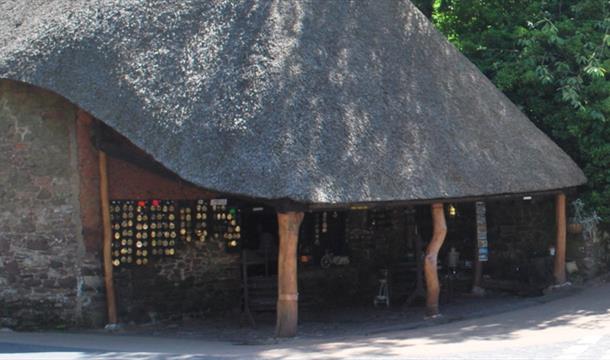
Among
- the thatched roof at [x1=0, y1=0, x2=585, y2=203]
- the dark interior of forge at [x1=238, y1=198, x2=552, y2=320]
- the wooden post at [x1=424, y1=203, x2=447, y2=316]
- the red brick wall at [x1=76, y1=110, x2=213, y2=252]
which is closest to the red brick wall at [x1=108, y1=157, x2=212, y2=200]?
the red brick wall at [x1=76, y1=110, x2=213, y2=252]

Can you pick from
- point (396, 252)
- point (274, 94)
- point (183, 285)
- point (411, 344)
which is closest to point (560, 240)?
point (396, 252)

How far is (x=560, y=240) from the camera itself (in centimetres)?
1575

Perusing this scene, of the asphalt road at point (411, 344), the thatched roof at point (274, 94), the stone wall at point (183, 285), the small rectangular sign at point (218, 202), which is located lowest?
the asphalt road at point (411, 344)

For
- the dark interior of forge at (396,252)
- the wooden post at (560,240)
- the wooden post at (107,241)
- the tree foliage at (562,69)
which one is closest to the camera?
the wooden post at (107,241)

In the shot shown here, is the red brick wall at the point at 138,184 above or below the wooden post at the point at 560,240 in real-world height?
above

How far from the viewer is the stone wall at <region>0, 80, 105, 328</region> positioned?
1316 centimetres

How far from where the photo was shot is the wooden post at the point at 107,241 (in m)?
13.2

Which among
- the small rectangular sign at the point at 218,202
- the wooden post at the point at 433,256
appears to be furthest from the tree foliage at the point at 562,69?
the small rectangular sign at the point at 218,202

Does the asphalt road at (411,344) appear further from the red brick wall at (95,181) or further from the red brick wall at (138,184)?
the red brick wall at (138,184)

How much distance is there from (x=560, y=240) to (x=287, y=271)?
6.45 metres

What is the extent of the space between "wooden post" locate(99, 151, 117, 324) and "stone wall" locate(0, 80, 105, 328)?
0.17 metres

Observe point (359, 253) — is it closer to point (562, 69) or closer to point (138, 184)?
point (138, 184)

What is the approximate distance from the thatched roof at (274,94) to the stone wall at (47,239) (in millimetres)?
1194

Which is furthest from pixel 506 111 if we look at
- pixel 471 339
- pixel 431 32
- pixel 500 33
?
pixel 471 339
